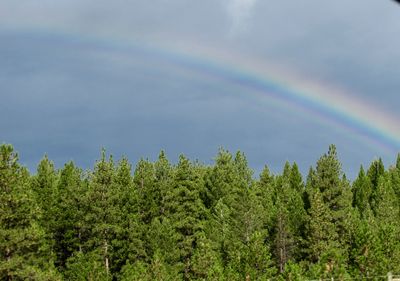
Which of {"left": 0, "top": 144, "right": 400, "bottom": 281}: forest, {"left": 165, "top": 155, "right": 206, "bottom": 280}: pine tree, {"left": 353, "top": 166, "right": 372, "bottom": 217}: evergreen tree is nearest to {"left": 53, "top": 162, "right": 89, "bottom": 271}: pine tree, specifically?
{"left": 0, "top": 144, "right": 400, "bottom": 281}: forest

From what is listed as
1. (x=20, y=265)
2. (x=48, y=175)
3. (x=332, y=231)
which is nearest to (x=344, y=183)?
(x=332, y=231)

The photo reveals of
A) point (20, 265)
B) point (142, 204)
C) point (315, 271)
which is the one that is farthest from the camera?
point (142, 204)

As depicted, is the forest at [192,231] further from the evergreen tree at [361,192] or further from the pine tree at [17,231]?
the evergreen tree at [361,192]

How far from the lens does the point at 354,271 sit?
71.4 meters

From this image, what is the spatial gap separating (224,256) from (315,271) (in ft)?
57.1

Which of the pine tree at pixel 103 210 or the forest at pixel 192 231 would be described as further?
the pine tree at pixel 103 210

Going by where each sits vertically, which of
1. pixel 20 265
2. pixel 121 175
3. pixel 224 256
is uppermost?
pixel 121 175

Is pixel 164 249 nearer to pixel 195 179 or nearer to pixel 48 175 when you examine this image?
pixel 195 179

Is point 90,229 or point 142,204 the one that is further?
point 142,204

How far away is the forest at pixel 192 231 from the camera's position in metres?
67.5

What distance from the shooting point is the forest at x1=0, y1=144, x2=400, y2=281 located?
67500mm

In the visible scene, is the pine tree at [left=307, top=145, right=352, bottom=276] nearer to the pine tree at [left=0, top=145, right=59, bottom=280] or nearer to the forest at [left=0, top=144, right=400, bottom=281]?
the forest at [left=0, top=144, right=400, bottom=281]

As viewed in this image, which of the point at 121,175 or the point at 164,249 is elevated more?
the point at 121,175

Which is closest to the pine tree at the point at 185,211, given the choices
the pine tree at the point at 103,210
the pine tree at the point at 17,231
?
the pine tree at the point at 103,210
